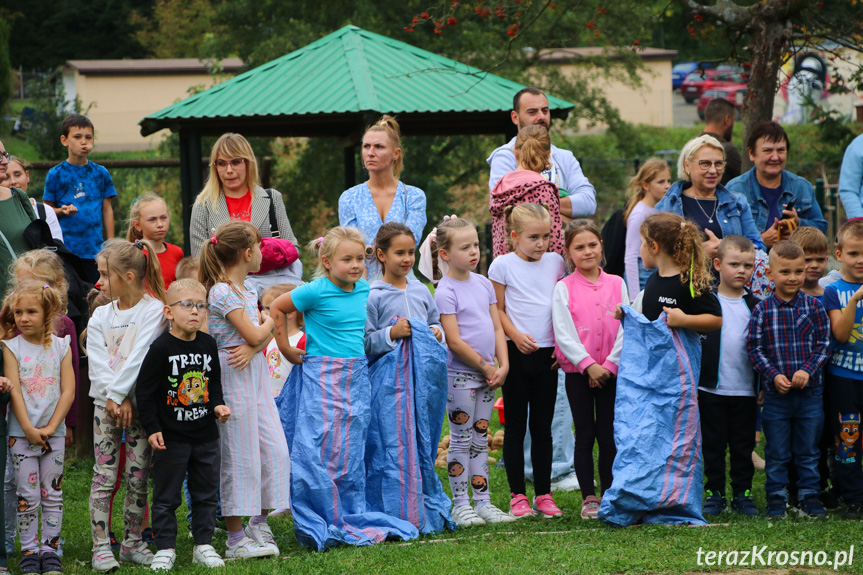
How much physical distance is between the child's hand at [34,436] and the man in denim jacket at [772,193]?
167 inches

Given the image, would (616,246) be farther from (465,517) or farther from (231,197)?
(231,197)

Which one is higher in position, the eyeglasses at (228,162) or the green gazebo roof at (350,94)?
the green gazebo roof at (350,94)

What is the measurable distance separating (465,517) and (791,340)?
202 centimetres

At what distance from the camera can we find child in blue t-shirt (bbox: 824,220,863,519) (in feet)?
17.3

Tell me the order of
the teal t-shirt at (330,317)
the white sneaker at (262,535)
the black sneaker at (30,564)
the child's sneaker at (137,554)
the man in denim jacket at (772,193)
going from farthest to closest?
the man in denim jacket at (772,193), the teal t-shirt at (330,317), the white sneaker at (262,535), the child's sneaker at (137,554), the black sneaker at (30,564)

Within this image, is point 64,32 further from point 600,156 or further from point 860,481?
point 860,481

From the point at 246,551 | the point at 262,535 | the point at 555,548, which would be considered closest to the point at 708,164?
the point at 555,548

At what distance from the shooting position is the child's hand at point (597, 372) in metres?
5.23

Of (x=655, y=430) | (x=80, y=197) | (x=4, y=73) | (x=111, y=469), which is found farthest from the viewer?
(x=4, y=73)

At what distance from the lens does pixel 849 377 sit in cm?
530

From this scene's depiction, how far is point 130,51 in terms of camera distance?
38438 millimetres

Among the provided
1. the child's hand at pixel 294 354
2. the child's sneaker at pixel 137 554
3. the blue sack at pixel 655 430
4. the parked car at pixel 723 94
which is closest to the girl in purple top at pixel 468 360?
the blue sack at pixel 655 430

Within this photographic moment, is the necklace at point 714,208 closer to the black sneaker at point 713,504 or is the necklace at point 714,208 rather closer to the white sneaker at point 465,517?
the black sneaker at point 713,504

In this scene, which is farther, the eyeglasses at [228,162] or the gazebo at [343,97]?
the gazebo at [343,97]
